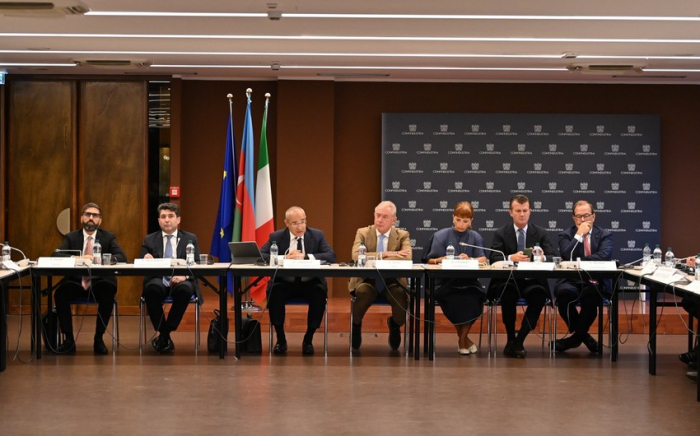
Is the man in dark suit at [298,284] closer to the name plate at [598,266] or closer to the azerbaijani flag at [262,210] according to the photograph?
the azerbaijani flag at [262,210]

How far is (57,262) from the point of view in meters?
6.70

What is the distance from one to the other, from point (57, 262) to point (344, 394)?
2533 millimetres

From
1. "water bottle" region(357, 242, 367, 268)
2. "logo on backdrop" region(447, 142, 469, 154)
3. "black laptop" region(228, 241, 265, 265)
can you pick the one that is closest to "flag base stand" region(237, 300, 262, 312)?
"black laptop" region(228, 241, 265, 265)

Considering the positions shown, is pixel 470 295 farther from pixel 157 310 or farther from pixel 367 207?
pixel 367 207

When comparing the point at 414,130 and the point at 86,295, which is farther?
the point at 414,130

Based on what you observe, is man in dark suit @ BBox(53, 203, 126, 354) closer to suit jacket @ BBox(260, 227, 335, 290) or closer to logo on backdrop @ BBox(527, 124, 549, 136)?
suit jacket @ BBox(260, 227, 335, 290)

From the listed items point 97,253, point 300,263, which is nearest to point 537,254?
point 300,263

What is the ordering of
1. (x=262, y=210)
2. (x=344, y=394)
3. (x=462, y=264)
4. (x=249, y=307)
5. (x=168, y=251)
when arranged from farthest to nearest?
(x=262, y=210) → (x=249, y=307) → (x=168, y=251) → (x=462, y=264) → (x=344, y=394)

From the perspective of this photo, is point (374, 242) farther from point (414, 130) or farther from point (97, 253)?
point (414, 130)

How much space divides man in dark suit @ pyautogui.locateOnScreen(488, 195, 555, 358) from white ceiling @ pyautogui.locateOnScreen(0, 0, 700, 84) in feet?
5.01

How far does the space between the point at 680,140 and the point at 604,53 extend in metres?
2.41

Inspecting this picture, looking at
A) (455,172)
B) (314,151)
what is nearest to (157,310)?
(314,151)

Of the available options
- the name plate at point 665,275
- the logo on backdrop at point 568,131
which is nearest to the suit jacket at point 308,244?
the name plate at point 665,275

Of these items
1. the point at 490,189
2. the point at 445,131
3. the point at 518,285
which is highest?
the point at 445,131
